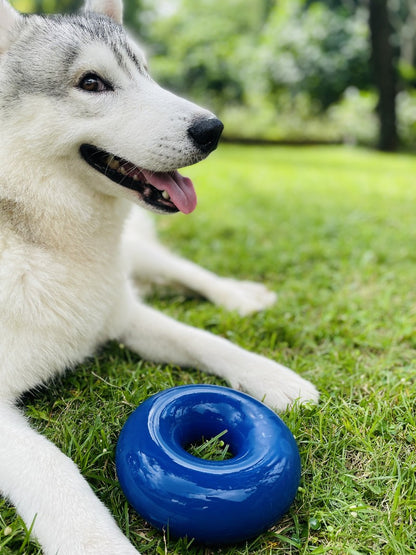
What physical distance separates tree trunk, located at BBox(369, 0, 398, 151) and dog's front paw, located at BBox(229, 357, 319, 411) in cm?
1133

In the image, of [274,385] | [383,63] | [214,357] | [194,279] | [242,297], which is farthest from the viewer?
[383,63]

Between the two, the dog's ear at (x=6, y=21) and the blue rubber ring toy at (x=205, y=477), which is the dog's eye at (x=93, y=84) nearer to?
the dog's ear at (x=6, y=21)

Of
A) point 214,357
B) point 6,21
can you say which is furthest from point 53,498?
point 6,21

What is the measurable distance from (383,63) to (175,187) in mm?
11202

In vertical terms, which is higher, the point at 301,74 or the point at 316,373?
the point at 316,373

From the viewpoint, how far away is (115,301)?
2391mm

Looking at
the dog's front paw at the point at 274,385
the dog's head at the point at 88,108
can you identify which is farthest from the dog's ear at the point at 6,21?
the dog's front paw at the point at 274,385

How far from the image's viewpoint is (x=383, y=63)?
11.7m

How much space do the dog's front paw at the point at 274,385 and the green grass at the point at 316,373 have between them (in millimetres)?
64

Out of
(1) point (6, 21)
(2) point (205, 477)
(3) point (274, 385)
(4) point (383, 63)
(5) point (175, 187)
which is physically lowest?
(4) point (383, 63)

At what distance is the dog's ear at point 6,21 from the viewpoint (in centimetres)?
208

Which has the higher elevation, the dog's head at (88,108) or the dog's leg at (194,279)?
the dog's head at (88,108)

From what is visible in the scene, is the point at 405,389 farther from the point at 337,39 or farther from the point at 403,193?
the point at 337,39

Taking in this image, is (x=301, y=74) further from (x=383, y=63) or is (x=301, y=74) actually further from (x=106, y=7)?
(x=106, y=7)
